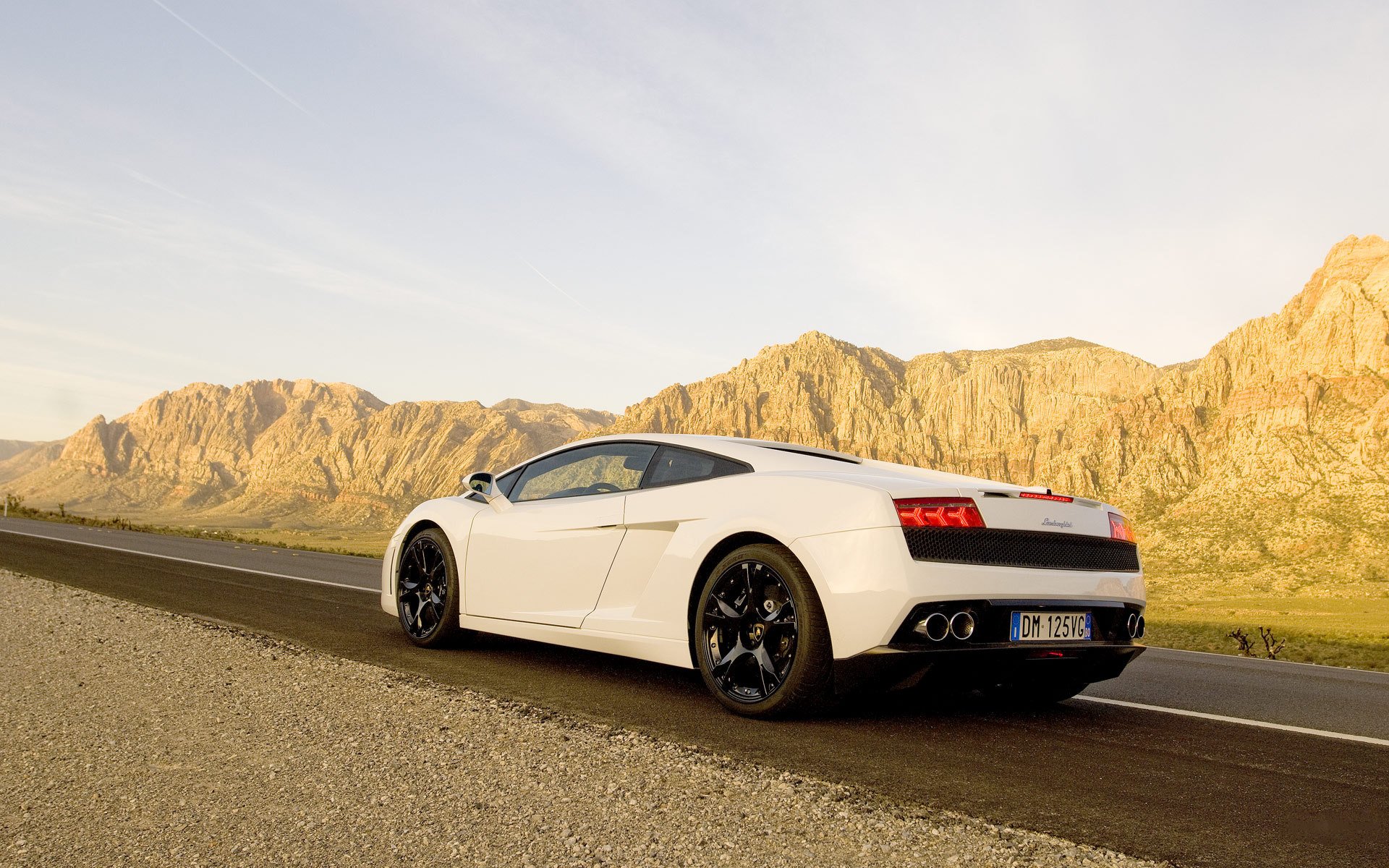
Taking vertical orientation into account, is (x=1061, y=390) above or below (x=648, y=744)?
above

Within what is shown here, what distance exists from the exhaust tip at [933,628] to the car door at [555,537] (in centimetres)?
179

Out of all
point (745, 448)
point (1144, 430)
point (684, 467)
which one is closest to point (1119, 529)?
point (745, 448)

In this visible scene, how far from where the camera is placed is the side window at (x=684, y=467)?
519 centimetres

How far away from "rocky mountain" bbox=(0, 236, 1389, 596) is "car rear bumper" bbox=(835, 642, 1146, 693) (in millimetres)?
69169

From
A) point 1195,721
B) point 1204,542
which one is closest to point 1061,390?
point 1204,542

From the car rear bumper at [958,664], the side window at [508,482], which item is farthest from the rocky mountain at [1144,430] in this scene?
the side window at [508,482]

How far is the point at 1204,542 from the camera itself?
7712 cm

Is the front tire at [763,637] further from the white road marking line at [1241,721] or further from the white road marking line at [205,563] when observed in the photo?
the white road marking line at [205,563]

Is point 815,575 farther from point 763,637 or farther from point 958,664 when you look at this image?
point 958,664

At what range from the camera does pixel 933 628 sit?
425 cm

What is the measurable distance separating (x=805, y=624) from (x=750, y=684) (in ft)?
1.71

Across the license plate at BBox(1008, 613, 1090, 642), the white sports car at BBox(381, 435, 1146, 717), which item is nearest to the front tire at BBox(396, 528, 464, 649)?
the white sports car at BBox(381, 435, 1146, 717)

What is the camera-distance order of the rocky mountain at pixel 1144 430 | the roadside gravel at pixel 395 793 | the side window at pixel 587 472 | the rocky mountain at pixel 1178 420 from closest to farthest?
the roadside gravel at pixel 395 793
the side window at pixel 587 472
the rocky mountain at pixel 1178 420
the rocky mountain at pixel 1144 430

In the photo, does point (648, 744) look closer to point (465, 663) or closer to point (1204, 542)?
point (465, 663)
